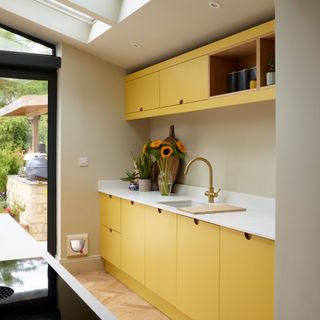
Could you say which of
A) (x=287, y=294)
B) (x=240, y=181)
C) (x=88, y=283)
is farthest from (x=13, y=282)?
(x=88, y=283)

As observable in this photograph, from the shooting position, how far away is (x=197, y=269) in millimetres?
3039

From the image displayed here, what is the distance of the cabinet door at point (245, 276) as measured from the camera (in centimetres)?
238

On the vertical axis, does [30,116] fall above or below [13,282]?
above

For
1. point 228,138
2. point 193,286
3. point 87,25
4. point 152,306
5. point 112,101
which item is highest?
point 87,25

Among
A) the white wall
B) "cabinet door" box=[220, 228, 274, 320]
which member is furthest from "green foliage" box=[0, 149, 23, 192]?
the white wall

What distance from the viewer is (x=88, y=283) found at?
4461mm

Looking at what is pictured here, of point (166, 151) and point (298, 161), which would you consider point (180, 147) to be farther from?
point (298, 161)

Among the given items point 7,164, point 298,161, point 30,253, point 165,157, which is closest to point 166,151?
point 165,157

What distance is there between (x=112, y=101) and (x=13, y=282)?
3.61 meters

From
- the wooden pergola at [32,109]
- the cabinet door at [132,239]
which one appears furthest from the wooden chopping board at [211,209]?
the wooden pergola at [32,109]

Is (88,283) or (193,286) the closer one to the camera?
(193,286)

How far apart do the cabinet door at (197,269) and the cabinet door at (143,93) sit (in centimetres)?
152

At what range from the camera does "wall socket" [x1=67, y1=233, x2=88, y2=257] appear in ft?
15.6

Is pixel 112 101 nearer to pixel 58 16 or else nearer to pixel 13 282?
pixel 58 16
